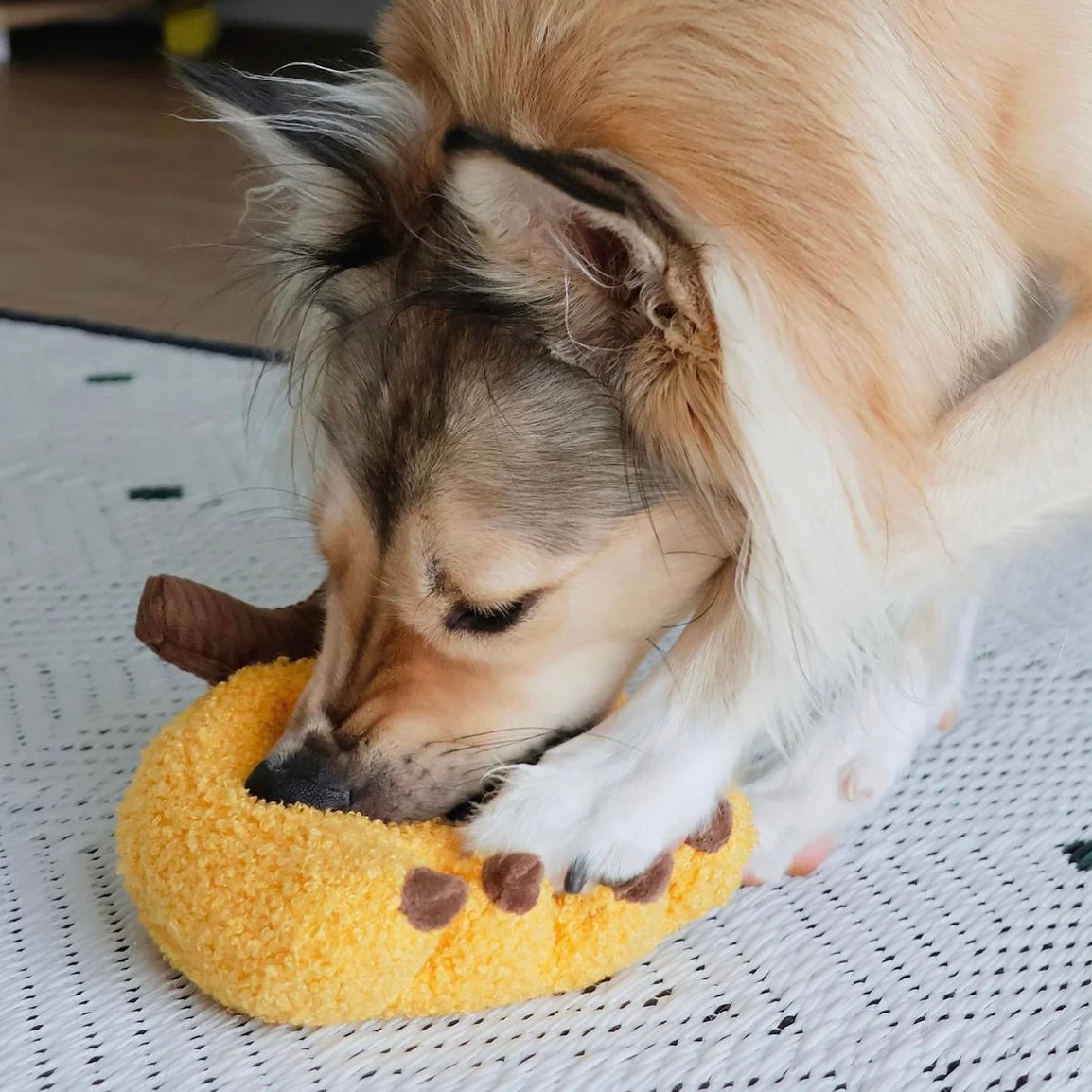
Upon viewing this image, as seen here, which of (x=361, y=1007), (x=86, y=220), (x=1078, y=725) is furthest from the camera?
(x=86, y=220)

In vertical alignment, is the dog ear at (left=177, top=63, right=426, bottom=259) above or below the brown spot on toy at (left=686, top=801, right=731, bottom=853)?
above

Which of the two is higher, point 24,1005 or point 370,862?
point 370,862

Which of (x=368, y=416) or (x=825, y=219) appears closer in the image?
(x=825, y=219)

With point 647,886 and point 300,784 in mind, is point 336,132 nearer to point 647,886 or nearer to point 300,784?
point 300,784

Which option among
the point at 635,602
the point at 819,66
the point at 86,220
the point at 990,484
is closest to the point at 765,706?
the point at 635,602

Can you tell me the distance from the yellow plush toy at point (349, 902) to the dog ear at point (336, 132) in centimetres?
45

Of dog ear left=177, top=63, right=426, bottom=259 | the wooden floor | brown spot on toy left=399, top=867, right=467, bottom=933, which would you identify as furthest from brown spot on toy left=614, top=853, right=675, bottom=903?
the wooden floor

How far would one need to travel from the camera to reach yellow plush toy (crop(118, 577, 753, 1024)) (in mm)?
934

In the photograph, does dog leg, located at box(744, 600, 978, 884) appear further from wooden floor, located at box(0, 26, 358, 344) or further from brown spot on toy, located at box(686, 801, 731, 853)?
wooden floor, located at box(0, 26, 358, 344)

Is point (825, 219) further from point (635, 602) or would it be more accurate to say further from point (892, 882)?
point (892, 882)

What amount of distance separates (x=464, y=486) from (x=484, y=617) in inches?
4.3

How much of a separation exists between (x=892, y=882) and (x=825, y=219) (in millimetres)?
559

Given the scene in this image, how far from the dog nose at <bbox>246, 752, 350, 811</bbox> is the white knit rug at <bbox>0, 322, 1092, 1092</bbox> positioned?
152 mm

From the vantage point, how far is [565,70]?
1.09 metres
